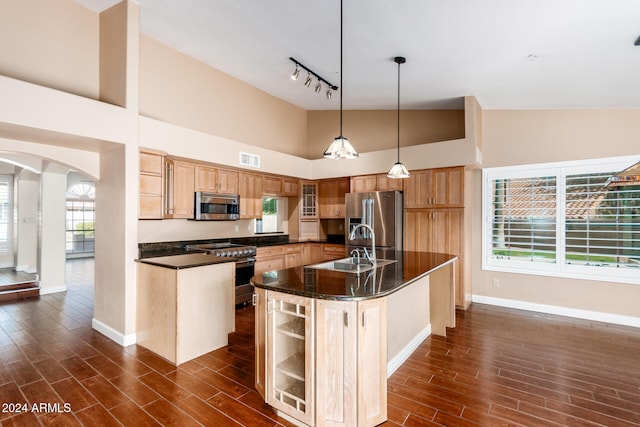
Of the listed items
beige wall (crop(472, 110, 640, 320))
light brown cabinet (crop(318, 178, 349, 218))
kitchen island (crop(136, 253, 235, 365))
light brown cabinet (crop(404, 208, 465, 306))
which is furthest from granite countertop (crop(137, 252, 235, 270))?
beige wall (crop(472, 110, 640, 320))

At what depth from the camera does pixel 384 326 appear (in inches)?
83.0

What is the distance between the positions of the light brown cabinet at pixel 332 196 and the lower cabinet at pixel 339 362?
4.24 meters

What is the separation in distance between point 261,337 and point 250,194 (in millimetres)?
3471

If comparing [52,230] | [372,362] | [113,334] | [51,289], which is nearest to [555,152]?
[372,362]

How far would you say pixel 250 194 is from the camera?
5465 millimetres

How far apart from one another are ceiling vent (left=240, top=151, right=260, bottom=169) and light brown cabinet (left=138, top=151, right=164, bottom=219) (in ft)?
4.37

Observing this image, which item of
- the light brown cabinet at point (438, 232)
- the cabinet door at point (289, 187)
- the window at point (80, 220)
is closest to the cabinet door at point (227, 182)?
the cabinet door at point (289, 187)

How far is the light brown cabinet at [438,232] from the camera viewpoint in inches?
184

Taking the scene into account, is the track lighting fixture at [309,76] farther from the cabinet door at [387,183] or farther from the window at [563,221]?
the window at [563,221]

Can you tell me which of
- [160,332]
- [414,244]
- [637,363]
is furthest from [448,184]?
[160,332]

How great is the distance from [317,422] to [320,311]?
701 mm

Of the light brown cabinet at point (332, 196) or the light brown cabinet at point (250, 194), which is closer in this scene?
the light brown cabinet at point (250, 194)

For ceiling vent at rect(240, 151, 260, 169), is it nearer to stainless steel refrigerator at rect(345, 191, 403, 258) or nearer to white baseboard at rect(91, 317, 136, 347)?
stainless steel refrigerator at rect(345, 191, 403, 258)

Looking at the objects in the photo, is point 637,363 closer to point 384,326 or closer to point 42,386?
point 384,326
